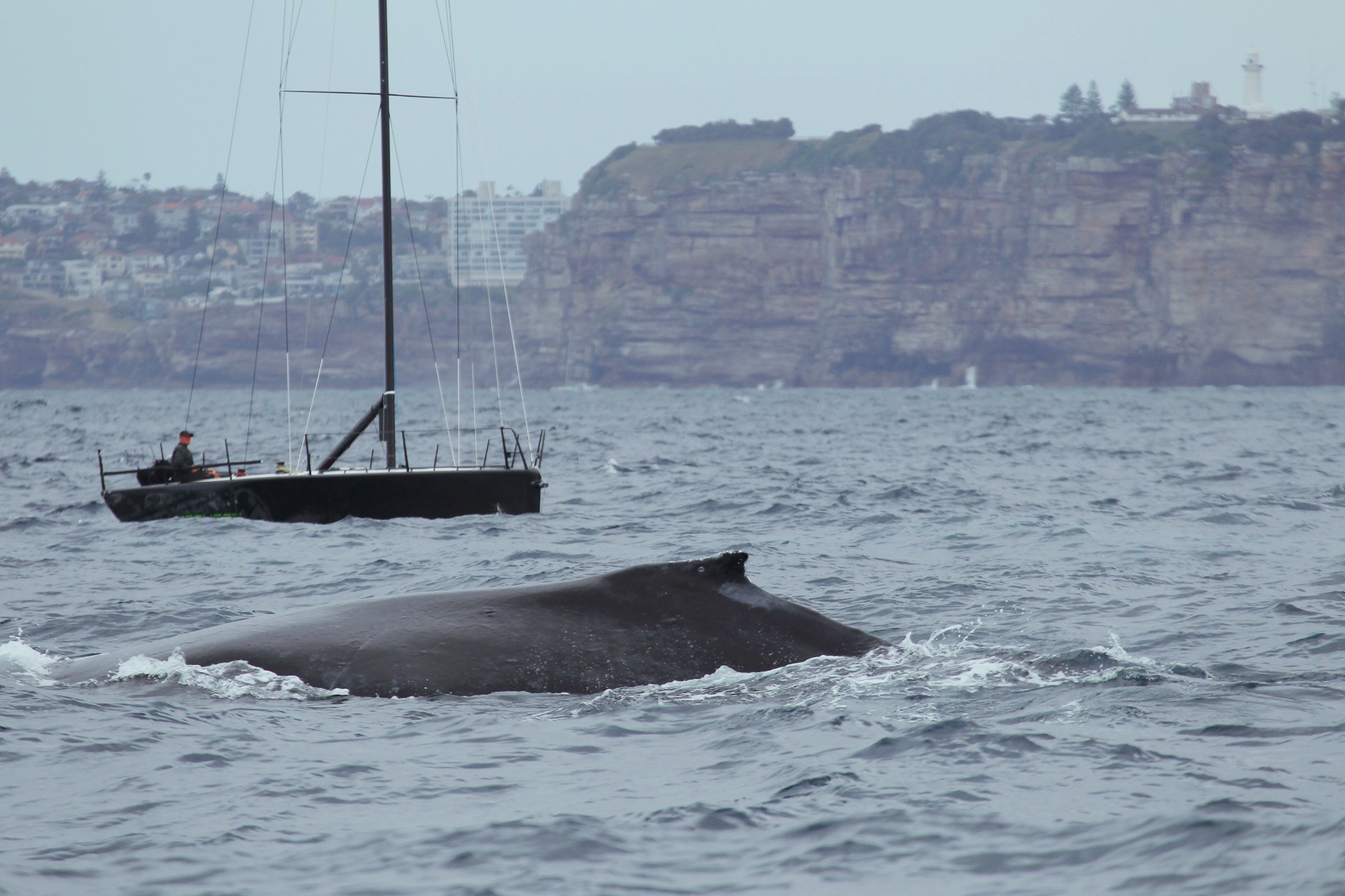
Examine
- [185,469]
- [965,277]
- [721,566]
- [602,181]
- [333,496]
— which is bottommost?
[333,496]

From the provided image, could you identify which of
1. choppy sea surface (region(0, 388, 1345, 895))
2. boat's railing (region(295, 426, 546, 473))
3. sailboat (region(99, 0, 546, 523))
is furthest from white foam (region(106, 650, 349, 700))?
boat's railing (region(295, 426, 546, 473))

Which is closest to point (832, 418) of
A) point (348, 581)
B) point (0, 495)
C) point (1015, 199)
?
point (0, 495)

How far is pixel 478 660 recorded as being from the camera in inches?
321

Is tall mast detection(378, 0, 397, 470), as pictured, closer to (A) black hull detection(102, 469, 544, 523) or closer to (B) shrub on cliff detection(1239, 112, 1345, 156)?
(A) black hull detection(102, 469, 544, 523)

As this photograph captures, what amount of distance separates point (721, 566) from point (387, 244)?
55.3 feet

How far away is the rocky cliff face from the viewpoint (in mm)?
140750

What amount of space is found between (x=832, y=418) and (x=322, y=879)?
6550 centimetres

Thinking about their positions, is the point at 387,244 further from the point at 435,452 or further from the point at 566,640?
the point at 566,640

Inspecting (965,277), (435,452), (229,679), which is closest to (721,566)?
(229,679)

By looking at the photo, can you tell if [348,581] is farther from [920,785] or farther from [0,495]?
[0,495]

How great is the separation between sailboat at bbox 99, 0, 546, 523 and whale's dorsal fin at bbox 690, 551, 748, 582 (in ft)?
40.1

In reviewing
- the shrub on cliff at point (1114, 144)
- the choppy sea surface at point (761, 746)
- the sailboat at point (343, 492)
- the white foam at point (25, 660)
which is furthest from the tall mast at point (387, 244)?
the shrub on cliff at point (1114, 144)

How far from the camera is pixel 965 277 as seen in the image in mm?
154500

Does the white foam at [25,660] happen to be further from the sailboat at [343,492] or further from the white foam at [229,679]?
the sailboat at [343,492]
